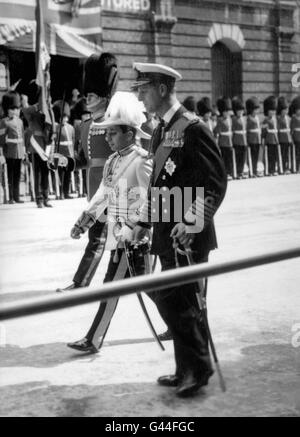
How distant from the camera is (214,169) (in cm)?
390

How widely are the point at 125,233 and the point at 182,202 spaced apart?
2.26 feet

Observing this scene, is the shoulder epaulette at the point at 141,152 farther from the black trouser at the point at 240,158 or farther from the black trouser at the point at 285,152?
the black trouser at the point at 285,152

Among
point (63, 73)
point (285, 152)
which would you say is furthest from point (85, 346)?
point (285, 152)

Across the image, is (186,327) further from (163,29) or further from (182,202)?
(163,29)

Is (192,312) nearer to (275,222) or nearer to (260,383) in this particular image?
(260,383)

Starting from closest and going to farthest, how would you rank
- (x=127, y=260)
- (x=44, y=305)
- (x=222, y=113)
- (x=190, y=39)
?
(x=44, y=305) < (x=127, y=260) < (x=222, y=113) < (x=190, y=39)

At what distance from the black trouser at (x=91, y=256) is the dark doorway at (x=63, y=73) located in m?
14.0

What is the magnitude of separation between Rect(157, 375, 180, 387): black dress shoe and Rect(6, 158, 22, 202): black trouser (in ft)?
33.4

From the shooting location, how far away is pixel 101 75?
19.6 ft

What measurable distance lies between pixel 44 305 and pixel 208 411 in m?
1.87

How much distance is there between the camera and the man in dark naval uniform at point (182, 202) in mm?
3908

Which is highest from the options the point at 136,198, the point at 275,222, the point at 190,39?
the point at 190,39

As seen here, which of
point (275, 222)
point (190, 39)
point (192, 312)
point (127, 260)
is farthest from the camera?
point (190, 39)
